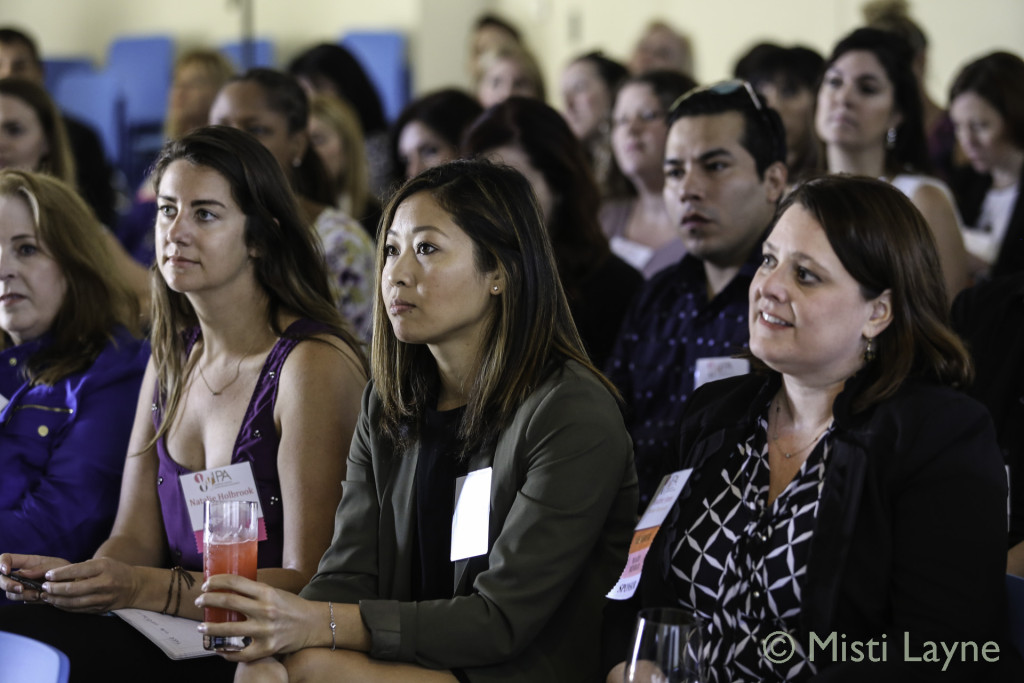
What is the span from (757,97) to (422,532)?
1.64 m

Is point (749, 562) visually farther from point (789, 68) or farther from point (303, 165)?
point (789, 68)

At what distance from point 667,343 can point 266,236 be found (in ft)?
3.49

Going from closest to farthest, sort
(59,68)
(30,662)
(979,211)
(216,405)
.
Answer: (30,662), (216,405), (979,211), (59,68)

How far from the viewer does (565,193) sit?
3.36 metres

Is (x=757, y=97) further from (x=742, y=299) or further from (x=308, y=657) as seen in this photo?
(x=308, y=657)

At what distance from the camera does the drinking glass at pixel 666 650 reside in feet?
4.57

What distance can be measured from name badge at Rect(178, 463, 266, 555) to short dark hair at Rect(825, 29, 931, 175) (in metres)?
2.24

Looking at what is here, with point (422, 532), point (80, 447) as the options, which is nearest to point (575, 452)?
point (422, 532)

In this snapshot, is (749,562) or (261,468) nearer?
(749,562)

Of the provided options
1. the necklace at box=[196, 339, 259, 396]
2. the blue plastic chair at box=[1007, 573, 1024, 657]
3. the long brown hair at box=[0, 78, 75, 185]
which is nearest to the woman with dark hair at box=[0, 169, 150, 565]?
the necklace at box=[196, 339, 259, 396]

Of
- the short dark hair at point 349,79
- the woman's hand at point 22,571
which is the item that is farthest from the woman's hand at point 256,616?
the short dark hair at point 349,79

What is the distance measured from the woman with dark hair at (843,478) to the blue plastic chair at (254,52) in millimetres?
6435

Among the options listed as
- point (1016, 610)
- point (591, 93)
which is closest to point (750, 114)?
point (1016, 610)

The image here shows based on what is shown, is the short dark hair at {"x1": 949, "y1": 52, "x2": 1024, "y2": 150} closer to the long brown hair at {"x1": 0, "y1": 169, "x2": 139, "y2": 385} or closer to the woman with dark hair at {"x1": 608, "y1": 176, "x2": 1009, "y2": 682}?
the woman with dark hair at {"x1": 608, "y1": 176, "x2": 1009, "y2": 682}
